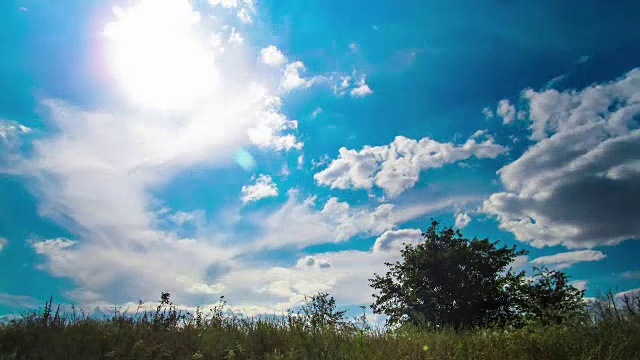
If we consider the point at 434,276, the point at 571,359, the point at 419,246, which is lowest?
the point at 571,359

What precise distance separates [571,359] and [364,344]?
4938 millimetres

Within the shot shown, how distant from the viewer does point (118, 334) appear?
983cm

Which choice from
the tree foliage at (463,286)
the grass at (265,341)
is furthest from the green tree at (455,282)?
the grass at (265,341)

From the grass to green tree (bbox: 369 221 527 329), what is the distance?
1739 cm

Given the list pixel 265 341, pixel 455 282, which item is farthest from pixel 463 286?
pixel 265 341

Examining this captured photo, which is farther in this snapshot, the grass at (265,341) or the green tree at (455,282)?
the green tree at (455,282)

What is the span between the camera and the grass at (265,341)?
929 cm

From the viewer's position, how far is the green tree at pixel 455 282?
98.3 ft

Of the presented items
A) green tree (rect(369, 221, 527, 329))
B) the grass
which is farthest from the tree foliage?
the grass

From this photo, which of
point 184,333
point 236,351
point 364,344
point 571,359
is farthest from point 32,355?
point 571,359

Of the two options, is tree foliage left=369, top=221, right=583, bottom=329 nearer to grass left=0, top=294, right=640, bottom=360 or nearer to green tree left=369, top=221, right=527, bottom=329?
green tree left=369, top=221, right=527, bottom=329

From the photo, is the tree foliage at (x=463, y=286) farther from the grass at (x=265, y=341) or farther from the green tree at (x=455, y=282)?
the grass at (x=265, y=341)

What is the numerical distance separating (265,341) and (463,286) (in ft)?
74.5

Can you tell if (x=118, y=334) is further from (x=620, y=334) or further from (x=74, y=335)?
(x=620, y=334)
